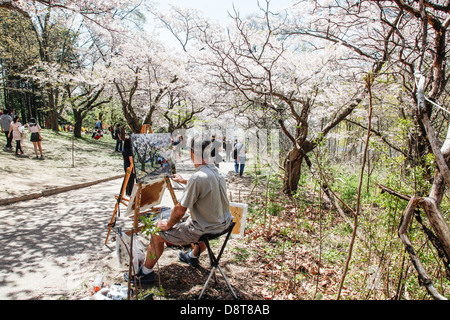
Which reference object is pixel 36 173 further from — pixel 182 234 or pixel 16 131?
pixel 182 234

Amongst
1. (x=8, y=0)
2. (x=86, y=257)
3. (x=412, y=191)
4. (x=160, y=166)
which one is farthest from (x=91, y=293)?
(x=8, y=0)

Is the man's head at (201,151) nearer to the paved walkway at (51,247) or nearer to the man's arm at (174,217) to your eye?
the man's arm at (174,217)

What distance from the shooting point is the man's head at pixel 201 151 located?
280 centimetres

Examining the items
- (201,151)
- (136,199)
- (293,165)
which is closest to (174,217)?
(136,199)

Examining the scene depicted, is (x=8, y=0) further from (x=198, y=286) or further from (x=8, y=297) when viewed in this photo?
(x=198, y=286)

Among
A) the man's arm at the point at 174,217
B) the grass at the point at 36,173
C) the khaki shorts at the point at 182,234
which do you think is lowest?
the grass at the point at 36,173

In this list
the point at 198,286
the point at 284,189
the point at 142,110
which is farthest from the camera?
the point at 142,110

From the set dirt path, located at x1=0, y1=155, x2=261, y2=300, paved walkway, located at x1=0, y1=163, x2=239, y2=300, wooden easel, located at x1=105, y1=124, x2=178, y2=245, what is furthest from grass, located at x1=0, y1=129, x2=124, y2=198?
wooden easel, located at x1=105, y1=124, x2=178, y2=245

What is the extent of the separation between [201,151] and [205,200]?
54 cm

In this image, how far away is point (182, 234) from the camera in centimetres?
278

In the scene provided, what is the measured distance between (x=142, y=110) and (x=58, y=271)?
21.4 m

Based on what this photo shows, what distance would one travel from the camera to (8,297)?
101 inches

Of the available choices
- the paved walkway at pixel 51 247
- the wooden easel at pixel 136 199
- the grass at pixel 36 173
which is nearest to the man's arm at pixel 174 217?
the wooden easel at pixel 136 199

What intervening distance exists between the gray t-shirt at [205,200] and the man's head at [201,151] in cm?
7
